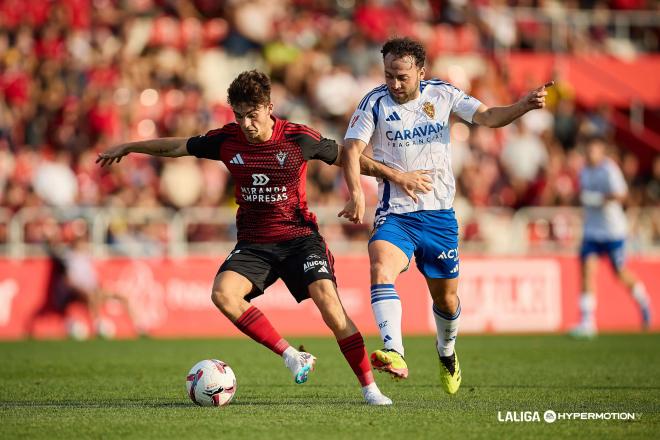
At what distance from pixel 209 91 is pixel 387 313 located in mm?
14630

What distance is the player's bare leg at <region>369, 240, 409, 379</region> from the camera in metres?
8.53

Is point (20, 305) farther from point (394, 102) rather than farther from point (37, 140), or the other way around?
point (394, 102)

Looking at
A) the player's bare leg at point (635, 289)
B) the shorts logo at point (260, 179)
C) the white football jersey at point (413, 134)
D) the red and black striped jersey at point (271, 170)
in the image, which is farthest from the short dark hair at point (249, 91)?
the player's bare leg at point (635, 289)

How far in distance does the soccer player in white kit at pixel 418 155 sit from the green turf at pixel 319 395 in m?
1.00

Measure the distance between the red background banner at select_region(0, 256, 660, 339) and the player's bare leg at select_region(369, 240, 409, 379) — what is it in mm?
10142

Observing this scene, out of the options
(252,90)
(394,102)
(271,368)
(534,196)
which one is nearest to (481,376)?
(271,368)

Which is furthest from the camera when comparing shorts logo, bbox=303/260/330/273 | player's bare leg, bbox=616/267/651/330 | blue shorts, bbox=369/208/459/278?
player's bare leg, bbox=616/267/651/330

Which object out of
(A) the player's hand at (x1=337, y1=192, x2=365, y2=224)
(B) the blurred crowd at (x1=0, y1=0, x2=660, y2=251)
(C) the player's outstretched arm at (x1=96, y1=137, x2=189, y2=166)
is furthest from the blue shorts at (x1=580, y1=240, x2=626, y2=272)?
(C) the player's outstretched arm at (x1=96, y1=137, x2=189, y2=166)

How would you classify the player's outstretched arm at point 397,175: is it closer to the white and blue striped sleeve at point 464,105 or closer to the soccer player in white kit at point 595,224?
the white and blue striped sleeve at point 464,105

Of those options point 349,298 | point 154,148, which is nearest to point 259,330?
point 154,148

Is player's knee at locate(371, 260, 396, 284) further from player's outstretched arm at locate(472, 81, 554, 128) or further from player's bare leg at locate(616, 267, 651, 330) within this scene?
player's bare leg at locate(616, 267, 651, 330)

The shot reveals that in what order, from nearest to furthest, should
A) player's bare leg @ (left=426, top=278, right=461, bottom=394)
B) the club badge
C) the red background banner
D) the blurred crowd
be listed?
the club badge < player's bare leg @ (left=426, top=278, right=461, bottom=394) < the red background banner < the blurred crowd

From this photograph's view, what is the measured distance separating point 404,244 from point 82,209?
10.9 meters

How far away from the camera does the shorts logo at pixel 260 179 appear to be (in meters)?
9.18
